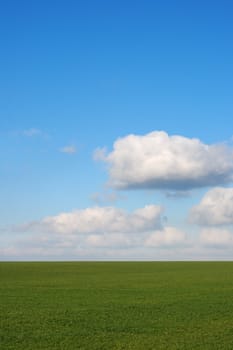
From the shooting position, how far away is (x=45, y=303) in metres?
38.0

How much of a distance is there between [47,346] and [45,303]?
15.0 metres

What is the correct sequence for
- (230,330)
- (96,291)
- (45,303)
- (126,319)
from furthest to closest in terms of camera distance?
(96,291)
(45,303)
(126,319)
(230,330)

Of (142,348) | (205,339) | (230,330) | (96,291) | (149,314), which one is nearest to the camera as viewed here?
(142,348)


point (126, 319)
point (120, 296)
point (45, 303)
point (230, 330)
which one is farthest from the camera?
point (120, 296)

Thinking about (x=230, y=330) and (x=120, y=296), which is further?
(x=120, y=296)

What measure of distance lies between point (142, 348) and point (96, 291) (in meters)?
25.3

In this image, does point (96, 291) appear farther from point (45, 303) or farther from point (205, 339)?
point (205, 339)

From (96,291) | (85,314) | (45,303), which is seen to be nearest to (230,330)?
(85,314)

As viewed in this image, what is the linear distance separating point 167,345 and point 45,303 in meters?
16.5

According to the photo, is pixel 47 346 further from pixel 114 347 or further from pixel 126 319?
pixel 126 319

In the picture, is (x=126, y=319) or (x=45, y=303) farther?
(x=45, y=303)

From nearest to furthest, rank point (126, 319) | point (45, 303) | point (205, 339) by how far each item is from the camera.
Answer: point (205, 339), point (126, 319), point (45, 303)

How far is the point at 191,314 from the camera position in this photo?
32438mm

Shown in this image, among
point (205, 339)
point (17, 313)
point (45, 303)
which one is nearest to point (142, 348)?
point (205, 339)
